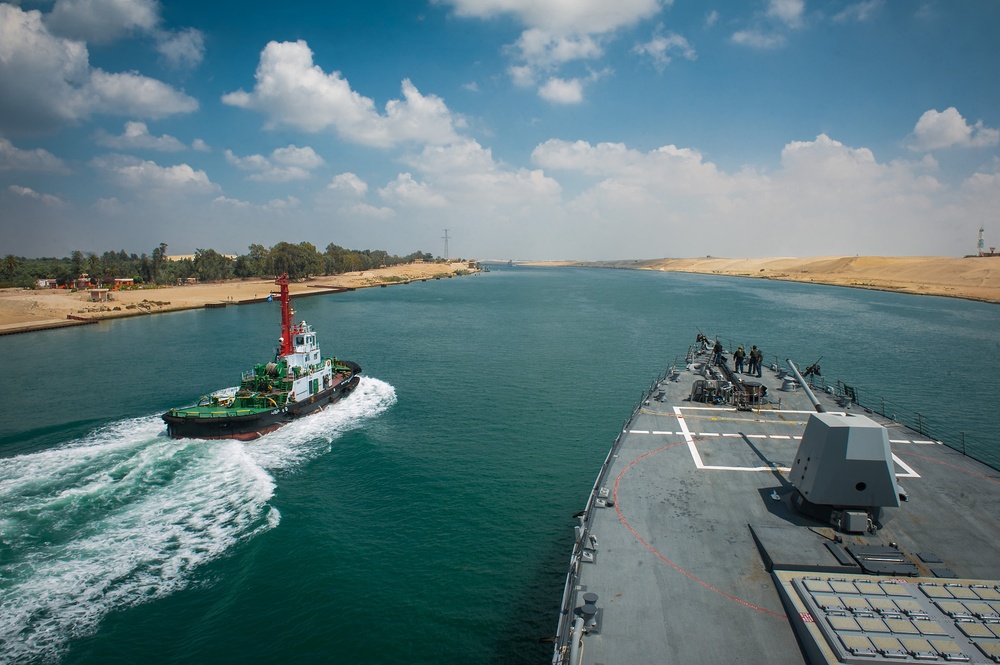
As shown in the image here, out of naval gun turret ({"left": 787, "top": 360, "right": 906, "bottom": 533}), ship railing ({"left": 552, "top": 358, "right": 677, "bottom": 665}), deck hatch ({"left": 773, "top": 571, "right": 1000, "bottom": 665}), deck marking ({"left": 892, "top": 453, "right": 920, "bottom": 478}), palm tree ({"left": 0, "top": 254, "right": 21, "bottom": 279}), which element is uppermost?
palm tree ({"left": 0, "top": 254, "right": 21, "bottom": 279})

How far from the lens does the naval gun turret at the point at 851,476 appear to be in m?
13.2

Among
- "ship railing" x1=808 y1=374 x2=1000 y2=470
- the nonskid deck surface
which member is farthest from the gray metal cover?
"ship railing" x1=808 y1=374 x2=1000 y2=470

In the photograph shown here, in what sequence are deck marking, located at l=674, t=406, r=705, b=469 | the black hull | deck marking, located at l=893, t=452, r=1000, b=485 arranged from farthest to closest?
1. the black hull
2. deck marking, located at l=674, t=406, r=705, b=469
3. deck marking, located at l=893, t=452, r=1000, b=485

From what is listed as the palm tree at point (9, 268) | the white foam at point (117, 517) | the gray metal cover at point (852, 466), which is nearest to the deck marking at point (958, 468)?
the gray metal cover at point (852, 466)

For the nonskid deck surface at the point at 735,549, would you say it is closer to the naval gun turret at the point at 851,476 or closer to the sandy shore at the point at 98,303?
the naval gun turret at the point at 851,476

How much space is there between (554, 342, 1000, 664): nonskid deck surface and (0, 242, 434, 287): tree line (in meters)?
158

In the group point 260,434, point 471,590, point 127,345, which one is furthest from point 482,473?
point 127,345

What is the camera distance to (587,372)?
46.7 meters

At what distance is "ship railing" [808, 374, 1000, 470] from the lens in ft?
88.4

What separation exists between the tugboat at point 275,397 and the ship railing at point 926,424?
32429mm

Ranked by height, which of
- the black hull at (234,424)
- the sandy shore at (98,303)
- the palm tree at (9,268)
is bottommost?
the black hull at (234,424)

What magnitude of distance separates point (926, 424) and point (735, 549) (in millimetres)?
30197

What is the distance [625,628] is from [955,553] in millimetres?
9191

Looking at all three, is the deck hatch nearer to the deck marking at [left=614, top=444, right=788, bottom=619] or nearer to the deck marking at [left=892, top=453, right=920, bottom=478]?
the deck marking at [left=614, top=444, right=788, bottom=619]
